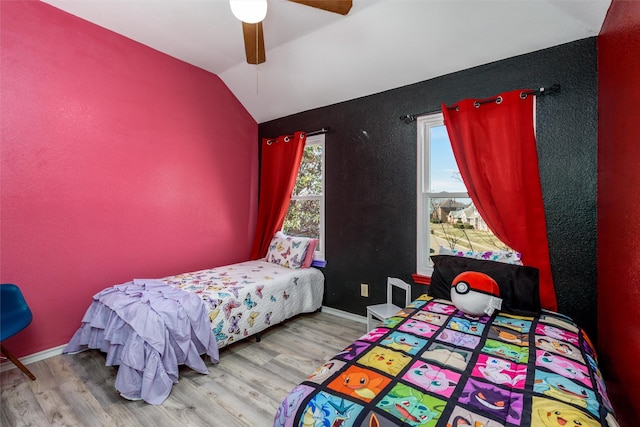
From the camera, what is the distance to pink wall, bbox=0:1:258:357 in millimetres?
2189

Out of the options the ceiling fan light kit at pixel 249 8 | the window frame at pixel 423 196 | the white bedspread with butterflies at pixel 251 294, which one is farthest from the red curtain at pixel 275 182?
the ceiling fan light kit at pixel 249 8

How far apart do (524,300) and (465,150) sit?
3.95 feet

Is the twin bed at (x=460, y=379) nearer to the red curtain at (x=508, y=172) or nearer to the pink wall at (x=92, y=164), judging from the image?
the red curtain at (x=508, y=172)

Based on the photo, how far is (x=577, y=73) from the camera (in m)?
2.01

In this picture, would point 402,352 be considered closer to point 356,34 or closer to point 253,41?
point 253,41

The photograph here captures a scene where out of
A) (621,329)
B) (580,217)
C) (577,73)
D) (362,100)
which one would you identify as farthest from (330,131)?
(621,329)

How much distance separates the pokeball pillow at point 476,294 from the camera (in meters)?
1.84

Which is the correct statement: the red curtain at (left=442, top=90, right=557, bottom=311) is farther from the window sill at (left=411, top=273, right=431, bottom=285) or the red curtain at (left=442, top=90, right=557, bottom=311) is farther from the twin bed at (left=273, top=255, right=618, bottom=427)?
the window sill at (left=411, top=273, right=431, bottom=285)

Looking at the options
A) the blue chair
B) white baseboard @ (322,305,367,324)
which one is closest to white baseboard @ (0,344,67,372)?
the blue chair

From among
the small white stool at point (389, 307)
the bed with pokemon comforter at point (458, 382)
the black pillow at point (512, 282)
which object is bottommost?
the small white stool at point (389, 307)

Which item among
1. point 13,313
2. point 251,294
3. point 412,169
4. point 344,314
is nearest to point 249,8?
point 412,169

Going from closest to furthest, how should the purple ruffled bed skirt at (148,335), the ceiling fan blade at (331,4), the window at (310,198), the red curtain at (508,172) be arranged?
the ceiling fan blade at (331,4)
the purple ruffled bed skirt at (148,335)
the red curtain at (508,172)
the window at (310,198)

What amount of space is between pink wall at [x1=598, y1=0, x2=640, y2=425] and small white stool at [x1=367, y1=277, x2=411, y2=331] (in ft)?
4.35

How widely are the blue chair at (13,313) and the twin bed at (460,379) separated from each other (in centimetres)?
205
